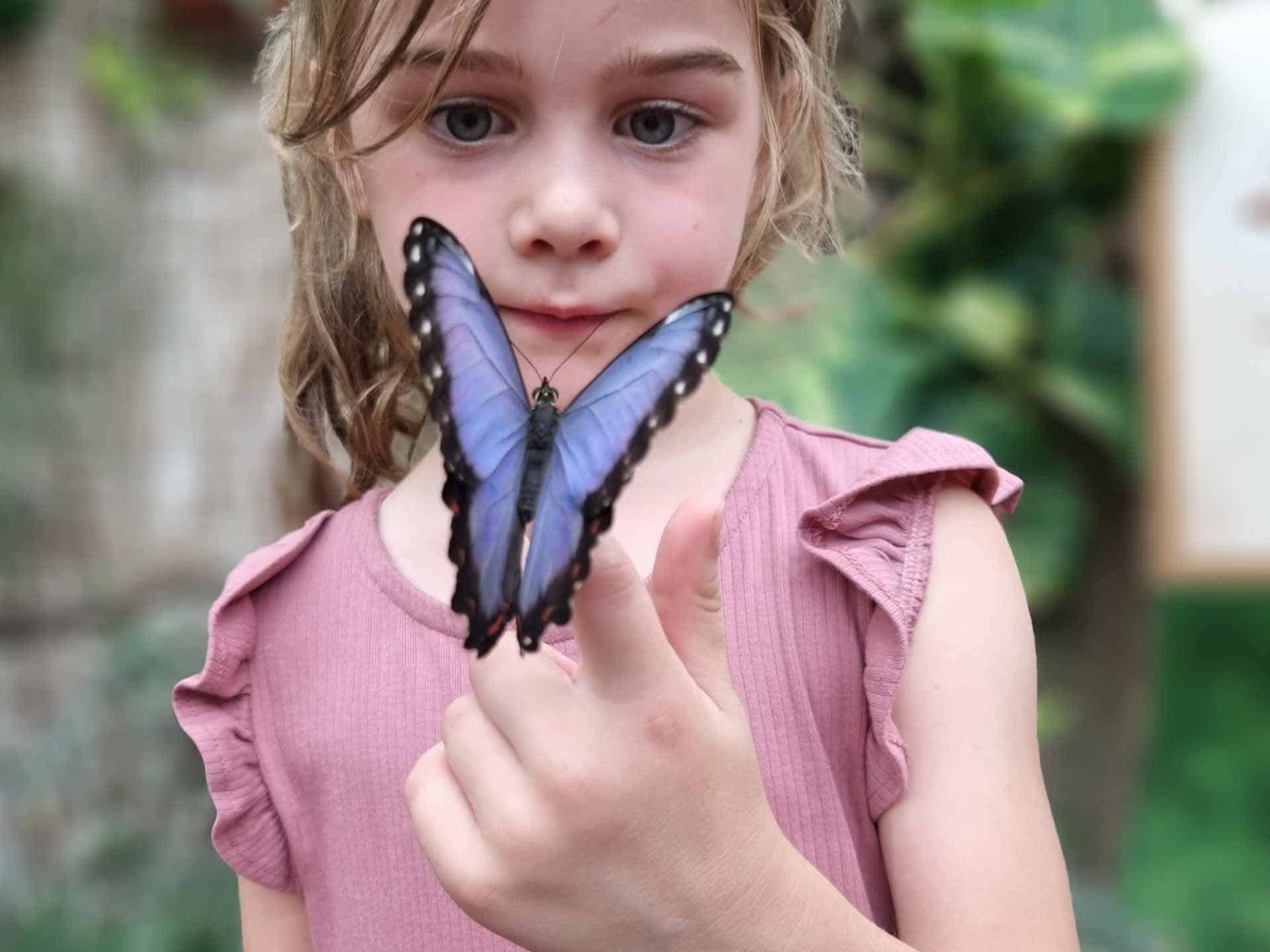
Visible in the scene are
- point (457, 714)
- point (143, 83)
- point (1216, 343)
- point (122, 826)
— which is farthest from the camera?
point (143, 83)

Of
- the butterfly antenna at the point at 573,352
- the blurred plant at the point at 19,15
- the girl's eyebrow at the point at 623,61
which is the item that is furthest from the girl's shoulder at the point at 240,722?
the blurred plant at the point at 19,15

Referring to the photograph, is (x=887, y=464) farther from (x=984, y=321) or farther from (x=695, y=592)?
(x=984, y=321)

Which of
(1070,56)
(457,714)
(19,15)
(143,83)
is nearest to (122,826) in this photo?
(143,83)

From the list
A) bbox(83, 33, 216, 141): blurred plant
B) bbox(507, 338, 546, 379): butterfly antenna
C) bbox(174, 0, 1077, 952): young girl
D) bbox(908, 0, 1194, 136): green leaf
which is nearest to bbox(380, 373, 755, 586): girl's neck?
bbox(174, 0, 1077, 952): young girl

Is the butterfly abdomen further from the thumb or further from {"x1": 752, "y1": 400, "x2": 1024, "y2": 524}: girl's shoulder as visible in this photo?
{"x1": 752, "y1": 400, "x2": 1024, "y2": 524}: girl's shoulder

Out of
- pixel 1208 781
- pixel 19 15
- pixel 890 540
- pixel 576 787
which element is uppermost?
pixel 19 15

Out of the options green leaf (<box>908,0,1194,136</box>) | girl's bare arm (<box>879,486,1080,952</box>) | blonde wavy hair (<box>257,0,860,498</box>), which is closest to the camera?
girl's bare arm (<box>879,486,1080,952</box>)
